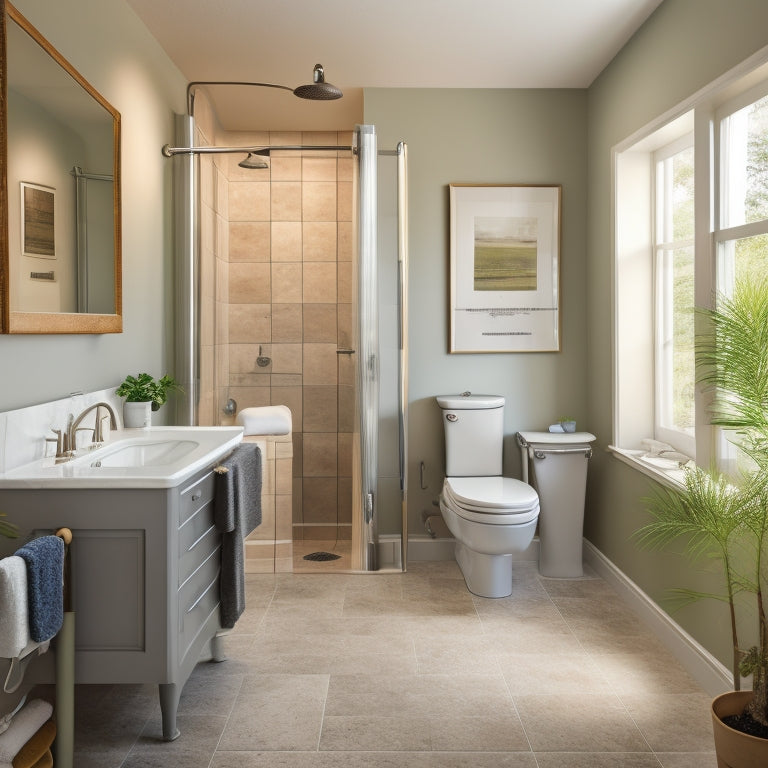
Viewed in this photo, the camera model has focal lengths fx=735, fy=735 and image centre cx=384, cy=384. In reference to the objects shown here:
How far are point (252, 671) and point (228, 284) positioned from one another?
1815 millimetres

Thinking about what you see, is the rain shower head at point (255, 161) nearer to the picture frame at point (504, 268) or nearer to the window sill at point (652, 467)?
the picture frame at point (504, 268)

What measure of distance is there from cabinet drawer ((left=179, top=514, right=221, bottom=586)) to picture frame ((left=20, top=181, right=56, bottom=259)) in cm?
93

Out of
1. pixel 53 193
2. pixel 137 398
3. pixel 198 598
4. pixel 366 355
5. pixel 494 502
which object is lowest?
pixel 198 598

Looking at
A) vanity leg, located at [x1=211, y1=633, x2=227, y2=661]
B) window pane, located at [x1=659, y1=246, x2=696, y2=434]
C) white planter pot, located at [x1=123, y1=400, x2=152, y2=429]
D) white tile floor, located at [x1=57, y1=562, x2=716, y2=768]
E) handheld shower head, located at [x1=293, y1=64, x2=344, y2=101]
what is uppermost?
handheld shower head, located at [x1=293, y1=64, x2=344, y2=101]

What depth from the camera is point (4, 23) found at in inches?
78.9

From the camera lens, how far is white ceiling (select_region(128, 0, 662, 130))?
307 cm

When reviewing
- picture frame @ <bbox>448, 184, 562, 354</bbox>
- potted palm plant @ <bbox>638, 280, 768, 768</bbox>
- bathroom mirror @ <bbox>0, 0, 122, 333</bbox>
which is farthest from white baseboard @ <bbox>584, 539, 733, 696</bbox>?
bathroom mirror @ <bbox>0, 0, 122, 333</bbox>

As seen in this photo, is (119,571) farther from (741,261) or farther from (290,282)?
(741,261)

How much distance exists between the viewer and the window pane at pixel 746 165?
2447 millimetres

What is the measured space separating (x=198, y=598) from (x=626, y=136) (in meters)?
2.79

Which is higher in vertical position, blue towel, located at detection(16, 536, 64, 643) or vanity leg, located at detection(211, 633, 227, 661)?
blue towel, located at detection(16, 536, 64, 643)

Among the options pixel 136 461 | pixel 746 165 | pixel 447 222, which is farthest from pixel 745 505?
pixel 447 222

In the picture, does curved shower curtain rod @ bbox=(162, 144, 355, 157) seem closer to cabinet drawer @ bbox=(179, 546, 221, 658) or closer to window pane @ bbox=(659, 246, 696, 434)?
window pane @ bbox=(659, 246, 696, 434)

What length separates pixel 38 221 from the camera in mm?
2193
